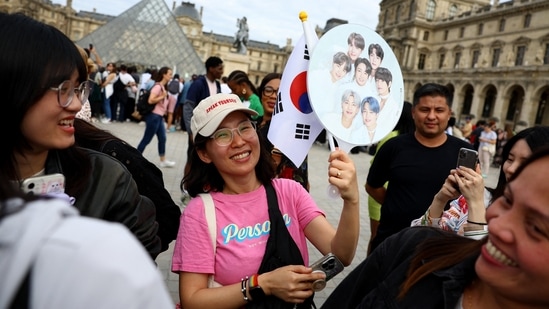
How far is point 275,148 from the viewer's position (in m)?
3.05

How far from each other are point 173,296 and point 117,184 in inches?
89.7

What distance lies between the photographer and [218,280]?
1.62m

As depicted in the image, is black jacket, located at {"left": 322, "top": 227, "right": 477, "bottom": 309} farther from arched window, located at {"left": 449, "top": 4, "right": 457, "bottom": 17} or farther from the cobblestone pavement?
arched window, located at {"left": 449, "top": 4, "right": 457, "bottom": 17}

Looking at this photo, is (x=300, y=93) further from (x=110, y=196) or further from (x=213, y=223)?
(x=110, y=196)

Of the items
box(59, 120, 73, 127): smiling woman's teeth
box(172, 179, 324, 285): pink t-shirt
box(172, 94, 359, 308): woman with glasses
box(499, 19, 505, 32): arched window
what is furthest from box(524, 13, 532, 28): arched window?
box(59, 120, 73, 127): smiling woman's teeth

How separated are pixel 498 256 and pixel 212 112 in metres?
1.22

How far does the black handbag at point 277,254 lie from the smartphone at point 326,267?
127 millimetres

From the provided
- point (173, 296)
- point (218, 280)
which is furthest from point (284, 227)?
point (173, 296)

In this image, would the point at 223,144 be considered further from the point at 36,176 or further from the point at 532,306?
the point at 532,306

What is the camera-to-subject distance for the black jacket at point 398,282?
1135mm

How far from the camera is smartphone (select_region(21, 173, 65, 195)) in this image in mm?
1143

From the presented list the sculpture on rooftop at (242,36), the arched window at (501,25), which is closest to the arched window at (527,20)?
the arched window at (501,25)

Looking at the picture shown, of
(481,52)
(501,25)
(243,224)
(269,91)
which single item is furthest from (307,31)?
(481,52)

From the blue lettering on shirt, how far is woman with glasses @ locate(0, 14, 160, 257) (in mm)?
342
